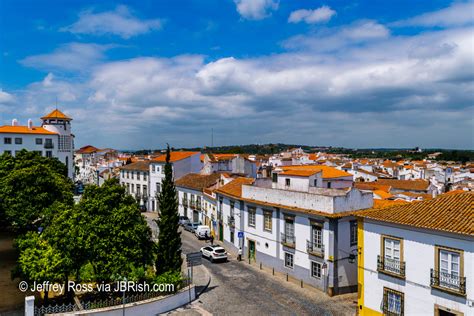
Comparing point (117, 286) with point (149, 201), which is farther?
point (149, 201)

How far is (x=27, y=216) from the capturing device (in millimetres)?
29875

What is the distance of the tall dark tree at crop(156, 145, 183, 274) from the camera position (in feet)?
82.7

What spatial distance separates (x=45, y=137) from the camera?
69438mm

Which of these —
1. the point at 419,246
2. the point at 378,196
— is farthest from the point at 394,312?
the point at 378,196

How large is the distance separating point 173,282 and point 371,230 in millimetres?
12255

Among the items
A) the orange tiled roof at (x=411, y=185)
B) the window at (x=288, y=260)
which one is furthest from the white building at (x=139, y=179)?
the orange tiled roof at (x=411, y=185)

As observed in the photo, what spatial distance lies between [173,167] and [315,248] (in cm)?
3717

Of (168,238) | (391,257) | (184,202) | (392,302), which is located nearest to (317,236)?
(391,257)

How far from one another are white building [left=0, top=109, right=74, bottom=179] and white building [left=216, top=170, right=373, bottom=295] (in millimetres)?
48773

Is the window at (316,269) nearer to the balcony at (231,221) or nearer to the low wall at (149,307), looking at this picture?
the low wall at (149,307)

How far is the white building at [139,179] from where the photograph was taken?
215 feet

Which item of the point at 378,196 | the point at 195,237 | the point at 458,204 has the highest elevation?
the point at 458,204

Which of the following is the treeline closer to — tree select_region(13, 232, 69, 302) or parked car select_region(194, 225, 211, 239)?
tree select_region(13, 232, 69, 302)

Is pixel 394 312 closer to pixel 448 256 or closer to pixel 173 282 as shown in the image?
pixel 448 256
